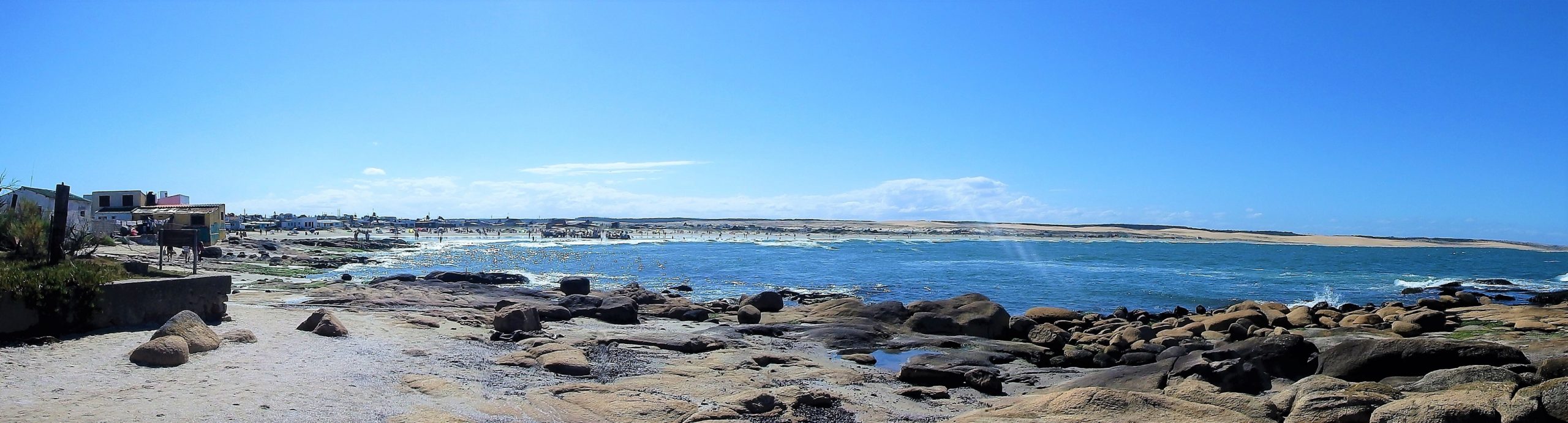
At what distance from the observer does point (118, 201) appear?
55.9 meters

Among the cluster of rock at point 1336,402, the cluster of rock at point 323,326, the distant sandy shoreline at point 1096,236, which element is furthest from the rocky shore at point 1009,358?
the distant sandy shoreline at point 1096,236

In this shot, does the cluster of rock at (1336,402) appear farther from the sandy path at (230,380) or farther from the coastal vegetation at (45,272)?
the coastal vegetation at (45,272)

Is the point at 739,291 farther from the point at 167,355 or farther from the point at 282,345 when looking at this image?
the point at 167,355

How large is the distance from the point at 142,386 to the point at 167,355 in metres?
1.26

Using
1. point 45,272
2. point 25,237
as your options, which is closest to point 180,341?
point 45,272

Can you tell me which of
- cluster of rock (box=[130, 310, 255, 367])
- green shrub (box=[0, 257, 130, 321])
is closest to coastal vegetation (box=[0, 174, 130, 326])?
green shrub (box=[0, 257, 130, 321])

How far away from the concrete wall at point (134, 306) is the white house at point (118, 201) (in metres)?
51.2

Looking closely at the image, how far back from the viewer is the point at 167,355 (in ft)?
33.0

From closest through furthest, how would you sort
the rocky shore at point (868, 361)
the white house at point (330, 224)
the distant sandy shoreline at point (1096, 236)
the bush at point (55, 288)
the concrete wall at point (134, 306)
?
the rocky shore at point (868, 361) → the concrete wall at point (134, 306) → the bush at point (55, 288) → the white house at point (330, 224) → the distant sandy shoreline at point (1096, 236)

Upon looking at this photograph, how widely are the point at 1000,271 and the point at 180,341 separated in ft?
161

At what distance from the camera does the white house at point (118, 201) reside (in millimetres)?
54188

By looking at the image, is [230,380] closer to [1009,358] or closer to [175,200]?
[1009,358]

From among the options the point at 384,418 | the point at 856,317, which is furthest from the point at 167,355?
the point at 856,317

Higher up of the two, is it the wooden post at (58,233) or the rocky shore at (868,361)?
the wooden post at (58,233)
